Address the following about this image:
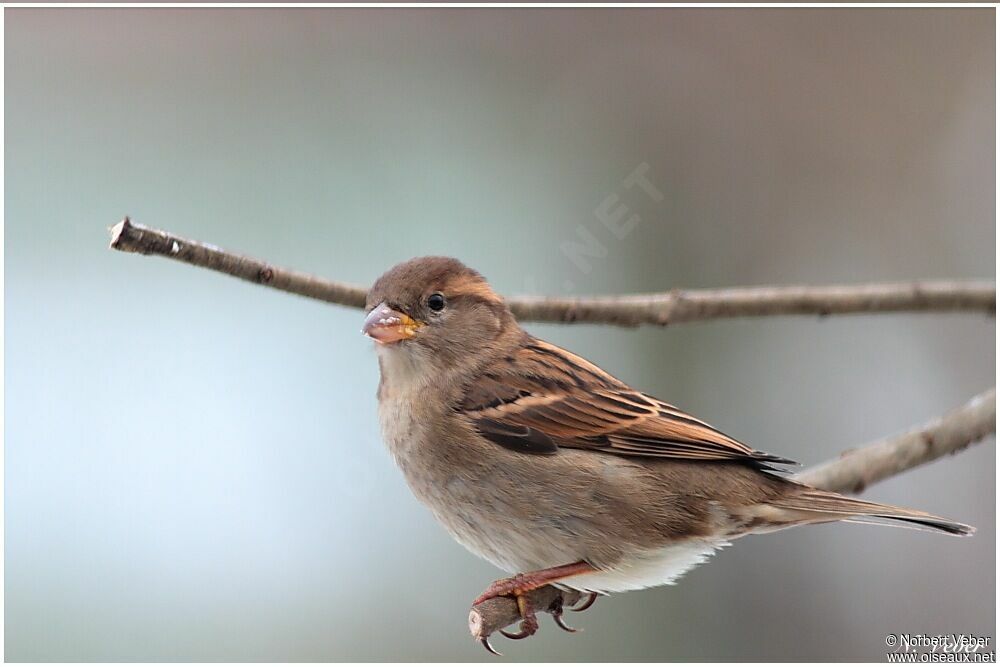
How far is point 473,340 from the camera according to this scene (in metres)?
2.57

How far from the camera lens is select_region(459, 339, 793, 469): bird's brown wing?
7.84 feet

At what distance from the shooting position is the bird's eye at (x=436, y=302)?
2.49m

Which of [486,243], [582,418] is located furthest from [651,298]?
[486,243]

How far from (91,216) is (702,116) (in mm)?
2798

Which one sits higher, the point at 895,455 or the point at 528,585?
the point at 895,455

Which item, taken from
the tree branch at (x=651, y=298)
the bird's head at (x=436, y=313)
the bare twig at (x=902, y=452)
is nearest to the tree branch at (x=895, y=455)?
the bare twig at (x=902, y=452)

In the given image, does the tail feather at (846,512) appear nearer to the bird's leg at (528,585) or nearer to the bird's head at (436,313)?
the bird's leg at (528,585)

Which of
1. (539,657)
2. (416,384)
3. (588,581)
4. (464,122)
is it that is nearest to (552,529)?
(588,581)

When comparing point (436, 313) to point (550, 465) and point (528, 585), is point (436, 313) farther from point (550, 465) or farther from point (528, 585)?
point (528, 585)

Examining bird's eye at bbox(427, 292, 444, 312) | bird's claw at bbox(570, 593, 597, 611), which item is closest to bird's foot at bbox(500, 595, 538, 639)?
bird's claw at bbox(570, 593, 597, 611)

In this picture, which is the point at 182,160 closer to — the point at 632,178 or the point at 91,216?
the point at 91,216

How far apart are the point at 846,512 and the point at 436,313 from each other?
1044 millimetres

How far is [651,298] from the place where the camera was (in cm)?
253

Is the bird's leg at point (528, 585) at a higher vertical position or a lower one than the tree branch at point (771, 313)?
lower
